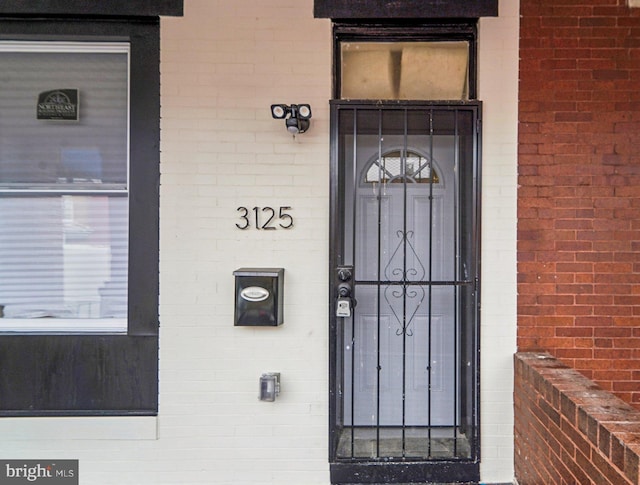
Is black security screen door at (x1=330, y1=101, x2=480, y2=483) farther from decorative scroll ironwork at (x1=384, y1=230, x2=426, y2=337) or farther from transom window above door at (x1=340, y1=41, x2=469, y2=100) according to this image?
transom window above door at (x1=340, y1=41, x2=469, y2=100)

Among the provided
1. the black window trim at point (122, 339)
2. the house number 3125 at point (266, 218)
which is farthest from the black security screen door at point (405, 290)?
the black window trim at point (122, 339)

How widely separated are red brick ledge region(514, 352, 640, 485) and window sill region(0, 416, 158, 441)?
2392 mm

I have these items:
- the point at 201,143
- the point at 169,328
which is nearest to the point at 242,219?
the point at 201,143

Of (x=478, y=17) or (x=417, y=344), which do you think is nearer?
(x=478, y=17)

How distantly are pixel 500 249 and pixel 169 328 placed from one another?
2.26 m

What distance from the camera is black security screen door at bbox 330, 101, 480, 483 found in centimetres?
288

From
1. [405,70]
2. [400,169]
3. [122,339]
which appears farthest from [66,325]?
[405,70]

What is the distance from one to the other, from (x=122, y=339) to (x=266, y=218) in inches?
49.2

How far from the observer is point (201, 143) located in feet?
9.55

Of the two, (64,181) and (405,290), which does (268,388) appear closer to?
(405,290)

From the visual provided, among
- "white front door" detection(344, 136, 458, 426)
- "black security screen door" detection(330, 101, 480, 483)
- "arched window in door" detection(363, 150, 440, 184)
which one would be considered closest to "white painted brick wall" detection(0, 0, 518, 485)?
"black security screen door" detection(330, 101, 480, 483)

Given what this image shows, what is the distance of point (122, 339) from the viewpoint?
289 cm

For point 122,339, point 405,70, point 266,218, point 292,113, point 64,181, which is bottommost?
point 122,339

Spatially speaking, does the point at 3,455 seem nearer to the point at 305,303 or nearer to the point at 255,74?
the point at 305,303
